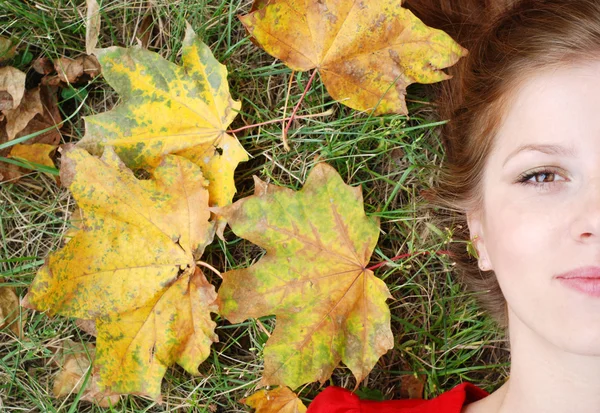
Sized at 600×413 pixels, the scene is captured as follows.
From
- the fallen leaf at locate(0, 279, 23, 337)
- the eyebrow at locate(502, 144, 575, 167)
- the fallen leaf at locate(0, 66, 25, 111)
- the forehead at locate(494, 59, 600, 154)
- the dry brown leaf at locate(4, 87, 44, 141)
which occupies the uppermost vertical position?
the forehead at locate(494, 59, 600, 154)

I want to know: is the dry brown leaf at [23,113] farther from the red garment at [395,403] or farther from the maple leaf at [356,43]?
the red garment at [395,403]

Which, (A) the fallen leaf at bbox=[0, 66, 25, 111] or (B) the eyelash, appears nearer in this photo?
(B) the eyelash

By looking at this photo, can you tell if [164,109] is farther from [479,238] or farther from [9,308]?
[479,238]

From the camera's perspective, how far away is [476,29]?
2.00 metres

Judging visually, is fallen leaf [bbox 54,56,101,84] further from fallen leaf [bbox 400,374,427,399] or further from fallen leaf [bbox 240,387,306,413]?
fallen leaf [bbox 400,374,427,399]

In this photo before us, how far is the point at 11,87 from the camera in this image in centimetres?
216

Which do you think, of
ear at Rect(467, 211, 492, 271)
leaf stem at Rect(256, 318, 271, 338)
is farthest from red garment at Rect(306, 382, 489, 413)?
ear at Rect(467, 211, 492, 271)

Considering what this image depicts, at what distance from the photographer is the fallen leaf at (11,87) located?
2.16m

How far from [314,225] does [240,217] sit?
22 cm

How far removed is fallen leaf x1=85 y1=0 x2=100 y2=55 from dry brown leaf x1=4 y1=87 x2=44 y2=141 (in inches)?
9.2

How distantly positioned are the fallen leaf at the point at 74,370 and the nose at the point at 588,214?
1.52 m

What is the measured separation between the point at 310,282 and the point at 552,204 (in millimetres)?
728

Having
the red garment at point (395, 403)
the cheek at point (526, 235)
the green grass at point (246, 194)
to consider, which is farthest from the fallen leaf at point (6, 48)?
the cheek at point (526, 235)

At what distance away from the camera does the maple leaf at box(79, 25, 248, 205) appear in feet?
6.49
